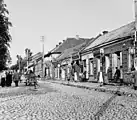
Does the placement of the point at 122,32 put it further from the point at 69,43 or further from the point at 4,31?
the point at 69,43

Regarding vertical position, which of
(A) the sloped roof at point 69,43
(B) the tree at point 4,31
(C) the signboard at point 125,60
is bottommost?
(C) the signboard at point 125,60

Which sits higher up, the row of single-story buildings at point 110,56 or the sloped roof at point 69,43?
the sloped roof at point 69,43

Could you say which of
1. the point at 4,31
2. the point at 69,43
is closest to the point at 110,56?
the point at 4,31

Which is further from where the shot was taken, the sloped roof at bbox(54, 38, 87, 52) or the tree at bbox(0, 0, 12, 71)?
the sloped roof at bbox(54, 38, 87, 52)

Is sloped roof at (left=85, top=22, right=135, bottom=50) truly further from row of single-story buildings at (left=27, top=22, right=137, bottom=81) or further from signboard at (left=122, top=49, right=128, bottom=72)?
signboard at (left=122, top=49, right=128, bottom=72)

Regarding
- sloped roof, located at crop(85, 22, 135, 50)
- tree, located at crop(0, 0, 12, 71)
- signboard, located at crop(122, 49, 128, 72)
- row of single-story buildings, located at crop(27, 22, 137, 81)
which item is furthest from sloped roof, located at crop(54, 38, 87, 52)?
signboard, located at crop(122, 49, 128, 72)

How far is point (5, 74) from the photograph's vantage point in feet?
83.4

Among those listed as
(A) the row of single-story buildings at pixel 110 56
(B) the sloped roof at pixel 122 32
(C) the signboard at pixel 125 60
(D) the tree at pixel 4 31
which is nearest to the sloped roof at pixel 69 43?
(A) the row of single-story buildings at pixel 110 56

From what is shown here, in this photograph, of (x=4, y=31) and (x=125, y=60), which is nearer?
(x=125, y=60)

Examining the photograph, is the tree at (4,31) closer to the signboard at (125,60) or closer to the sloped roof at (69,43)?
the signboard at (125,60)

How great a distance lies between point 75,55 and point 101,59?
9.98 m

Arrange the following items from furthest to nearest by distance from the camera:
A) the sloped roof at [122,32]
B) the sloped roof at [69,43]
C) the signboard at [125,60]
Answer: the sloped roof at [69,43], the sloped roof at [122,32], the signboard at [125,60]

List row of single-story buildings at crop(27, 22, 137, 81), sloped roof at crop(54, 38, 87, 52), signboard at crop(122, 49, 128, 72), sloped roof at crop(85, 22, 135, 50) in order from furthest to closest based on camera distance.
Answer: sloped roof at crop(54, 38, 87, 52), sloped roof at crop(85, 22, 135, 50), signboard at crop(122, 49, 128, 72), row of single-story buildings at crop(27, 22, 137, 81)

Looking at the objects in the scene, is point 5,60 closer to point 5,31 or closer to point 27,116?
point 5,31
